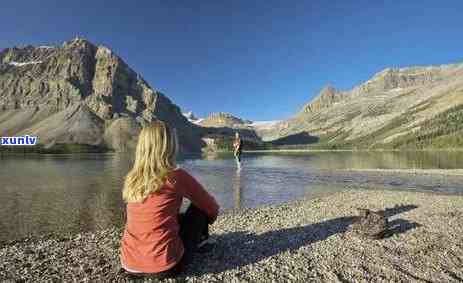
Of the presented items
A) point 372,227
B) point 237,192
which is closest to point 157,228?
point 372,227

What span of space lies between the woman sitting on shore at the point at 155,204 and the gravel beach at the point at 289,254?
2.42 ft

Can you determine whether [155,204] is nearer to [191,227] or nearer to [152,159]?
[152,159]

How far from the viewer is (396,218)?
18.8m

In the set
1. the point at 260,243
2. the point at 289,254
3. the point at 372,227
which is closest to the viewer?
the point at 289,254

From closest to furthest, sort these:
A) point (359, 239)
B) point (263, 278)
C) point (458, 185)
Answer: point (263, 278)
point (359, 239)
point (458, 185)

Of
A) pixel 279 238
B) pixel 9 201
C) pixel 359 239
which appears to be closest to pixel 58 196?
pixel 9 201

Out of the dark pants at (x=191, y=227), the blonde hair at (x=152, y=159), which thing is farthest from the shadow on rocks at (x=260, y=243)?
the blonde hair at (x=152, y=159)

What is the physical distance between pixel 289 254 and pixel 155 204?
5.34m

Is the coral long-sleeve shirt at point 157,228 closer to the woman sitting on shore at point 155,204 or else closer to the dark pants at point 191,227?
the woman sitting on shore at point 155,204

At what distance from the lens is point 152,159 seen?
30.3ft

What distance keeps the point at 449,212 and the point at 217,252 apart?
45.6 ft

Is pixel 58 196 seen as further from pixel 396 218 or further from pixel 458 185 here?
pixel 458 185

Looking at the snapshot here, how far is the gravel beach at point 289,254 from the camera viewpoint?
10805mm

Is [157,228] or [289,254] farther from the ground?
[157,228]
